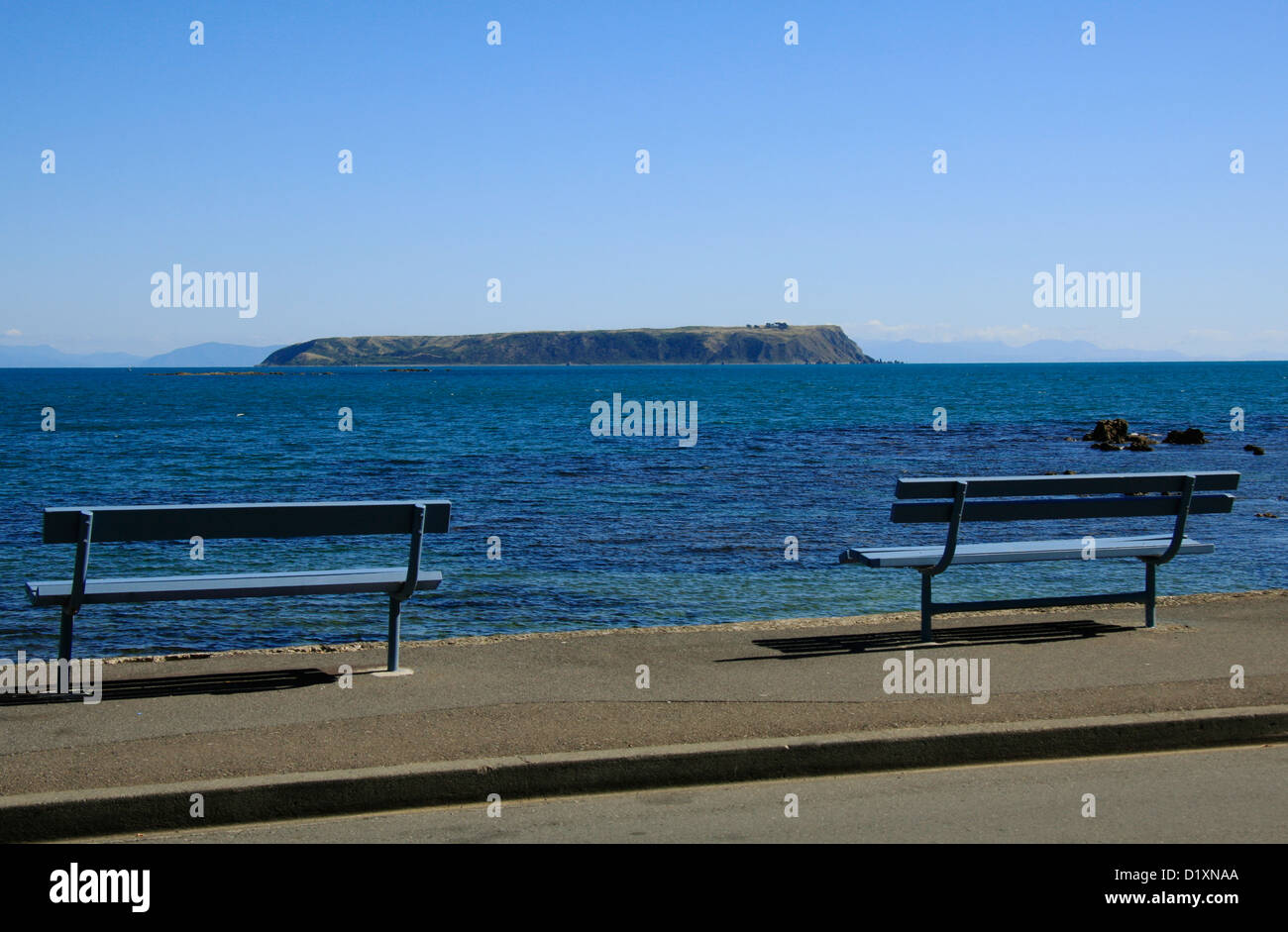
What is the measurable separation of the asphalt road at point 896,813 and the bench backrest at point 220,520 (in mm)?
2256

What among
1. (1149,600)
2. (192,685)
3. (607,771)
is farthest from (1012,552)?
(192,685)

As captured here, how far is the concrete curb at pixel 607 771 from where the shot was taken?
511 centimetres

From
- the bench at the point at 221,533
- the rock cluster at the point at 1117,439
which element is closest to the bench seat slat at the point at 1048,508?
the bench at the point at 221,533

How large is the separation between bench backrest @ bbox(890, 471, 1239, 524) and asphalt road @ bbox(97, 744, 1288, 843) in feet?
8.56

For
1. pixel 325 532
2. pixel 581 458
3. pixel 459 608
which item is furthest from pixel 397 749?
pixel 581 458

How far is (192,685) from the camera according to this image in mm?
7059

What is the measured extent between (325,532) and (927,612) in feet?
12.8

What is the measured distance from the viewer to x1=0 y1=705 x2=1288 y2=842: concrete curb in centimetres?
511

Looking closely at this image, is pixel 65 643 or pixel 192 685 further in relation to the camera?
pixel 192 685

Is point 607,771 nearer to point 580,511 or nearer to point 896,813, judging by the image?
point 896,813

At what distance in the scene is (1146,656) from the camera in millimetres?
7758

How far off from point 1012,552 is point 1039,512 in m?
0.33

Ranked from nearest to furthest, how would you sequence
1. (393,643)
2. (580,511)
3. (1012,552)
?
(393,643), (1012,552), (580,511)
